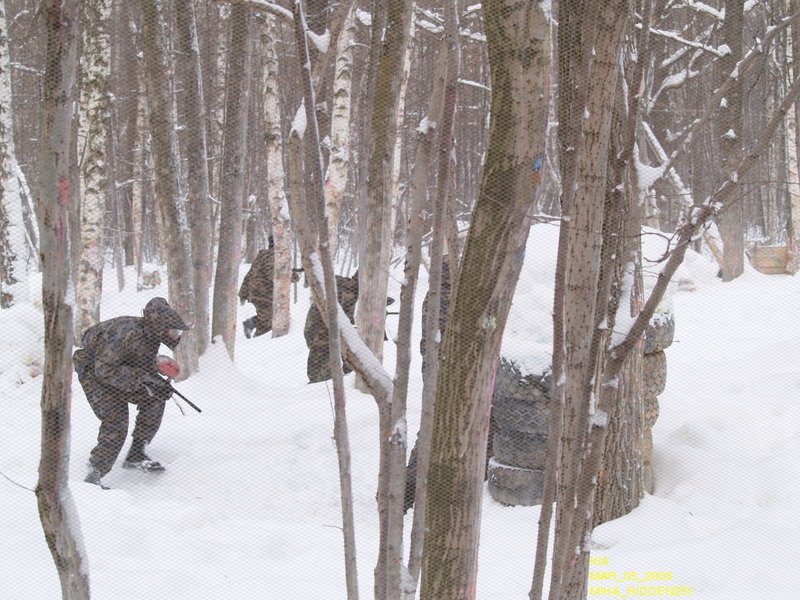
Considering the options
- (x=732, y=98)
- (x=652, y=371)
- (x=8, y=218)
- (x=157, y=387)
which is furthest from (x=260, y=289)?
(x=732, y=98)

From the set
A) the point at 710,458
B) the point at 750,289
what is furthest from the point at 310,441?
the point at 750,289

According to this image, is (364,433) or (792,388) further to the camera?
(792,388)

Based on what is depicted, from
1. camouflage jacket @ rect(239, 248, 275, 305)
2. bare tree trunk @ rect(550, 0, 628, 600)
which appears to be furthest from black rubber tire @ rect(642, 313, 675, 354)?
camouflage jacket @ rect(239, 248, 275, 305)

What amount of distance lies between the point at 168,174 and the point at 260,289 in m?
5.07

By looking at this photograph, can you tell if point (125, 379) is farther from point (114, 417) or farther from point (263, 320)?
point (263, 320)

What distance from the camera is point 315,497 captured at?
4.62 meters

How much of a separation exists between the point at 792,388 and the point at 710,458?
1876 mm

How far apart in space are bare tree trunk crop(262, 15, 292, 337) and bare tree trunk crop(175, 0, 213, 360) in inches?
77.3

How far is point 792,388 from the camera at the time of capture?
5.79 m

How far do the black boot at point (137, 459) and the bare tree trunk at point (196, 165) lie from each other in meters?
1.30

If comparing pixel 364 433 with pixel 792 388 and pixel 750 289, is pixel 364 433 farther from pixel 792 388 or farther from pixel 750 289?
pixel 750 289

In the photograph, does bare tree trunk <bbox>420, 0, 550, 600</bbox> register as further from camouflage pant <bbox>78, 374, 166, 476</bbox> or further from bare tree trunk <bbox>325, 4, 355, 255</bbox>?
bare tree trunk <bbox>325, 4, 355, 255</bbox>

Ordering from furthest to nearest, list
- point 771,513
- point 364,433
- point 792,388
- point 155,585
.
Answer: point 792,388 → point 364,433 → point 771,513 → point 155,585

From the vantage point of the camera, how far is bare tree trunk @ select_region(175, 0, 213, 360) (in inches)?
240
